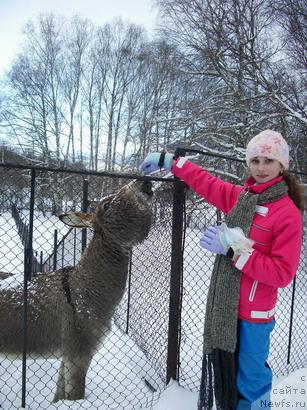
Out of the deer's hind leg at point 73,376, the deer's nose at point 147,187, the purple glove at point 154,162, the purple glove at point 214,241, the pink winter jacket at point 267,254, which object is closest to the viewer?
the pink winter jacket at point 267,254

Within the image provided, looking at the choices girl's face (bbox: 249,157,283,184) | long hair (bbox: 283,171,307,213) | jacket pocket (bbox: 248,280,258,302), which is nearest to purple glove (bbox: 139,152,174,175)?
girl's face (bbox: 249,157,283,184)

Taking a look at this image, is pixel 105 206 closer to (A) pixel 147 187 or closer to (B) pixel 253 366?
(A) pixel 147 187

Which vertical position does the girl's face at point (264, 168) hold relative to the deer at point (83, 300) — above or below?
above

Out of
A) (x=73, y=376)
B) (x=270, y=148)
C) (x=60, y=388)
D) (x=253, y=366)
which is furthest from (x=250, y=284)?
(x=60, y=388)

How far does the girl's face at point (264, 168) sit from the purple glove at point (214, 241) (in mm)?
438

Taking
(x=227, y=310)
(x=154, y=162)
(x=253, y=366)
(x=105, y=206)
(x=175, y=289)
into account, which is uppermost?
(x=154, y=162)

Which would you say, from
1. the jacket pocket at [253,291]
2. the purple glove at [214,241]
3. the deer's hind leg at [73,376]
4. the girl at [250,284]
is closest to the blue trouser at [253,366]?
the girl at [250,284]

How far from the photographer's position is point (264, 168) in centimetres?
253

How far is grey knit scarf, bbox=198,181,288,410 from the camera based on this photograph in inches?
99.1

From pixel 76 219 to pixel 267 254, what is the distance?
5.00 ft

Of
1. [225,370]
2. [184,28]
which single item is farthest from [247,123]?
[225,370]

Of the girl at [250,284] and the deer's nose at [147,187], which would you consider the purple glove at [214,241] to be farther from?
the deer's nose at [147,187]

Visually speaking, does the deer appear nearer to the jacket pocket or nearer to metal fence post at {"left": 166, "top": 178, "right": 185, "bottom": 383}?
metal fence post at {"left": 166, "top": 178, "right": 185, "bottom": 383}

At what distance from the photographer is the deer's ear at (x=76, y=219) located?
3056mm
